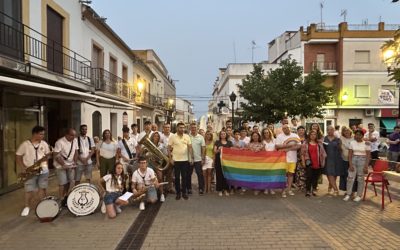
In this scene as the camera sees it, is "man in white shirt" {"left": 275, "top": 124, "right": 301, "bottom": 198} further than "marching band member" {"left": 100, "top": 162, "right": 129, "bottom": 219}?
Yes

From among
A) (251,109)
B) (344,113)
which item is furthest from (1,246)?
(344,113)

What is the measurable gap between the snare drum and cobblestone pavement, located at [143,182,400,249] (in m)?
1.86

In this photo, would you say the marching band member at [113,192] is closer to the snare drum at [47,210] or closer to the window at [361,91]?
the snare drum at [47,210]

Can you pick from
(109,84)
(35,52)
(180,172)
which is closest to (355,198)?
(180,172)

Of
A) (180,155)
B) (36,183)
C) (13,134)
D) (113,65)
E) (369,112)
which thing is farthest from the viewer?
(369,112)

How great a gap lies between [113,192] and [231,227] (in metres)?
2.52

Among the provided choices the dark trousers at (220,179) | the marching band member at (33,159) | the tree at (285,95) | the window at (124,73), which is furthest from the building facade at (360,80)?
the marching band member at (33,159)

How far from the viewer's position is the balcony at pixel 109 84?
618 inches

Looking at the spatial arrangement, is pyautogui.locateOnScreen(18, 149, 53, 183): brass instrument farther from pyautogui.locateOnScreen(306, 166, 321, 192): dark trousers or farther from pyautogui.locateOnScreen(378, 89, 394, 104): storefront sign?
pyautogui.locateOnScreen(378, 89, 394, 104): storefront sign

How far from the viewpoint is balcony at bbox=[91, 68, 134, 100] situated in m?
15.7

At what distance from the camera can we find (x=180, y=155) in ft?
28.9

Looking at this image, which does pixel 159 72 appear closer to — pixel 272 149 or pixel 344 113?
pixel 344 113

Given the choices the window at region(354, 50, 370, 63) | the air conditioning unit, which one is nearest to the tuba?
the air conditioning unit

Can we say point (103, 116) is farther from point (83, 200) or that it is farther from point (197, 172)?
point (83, 200)
